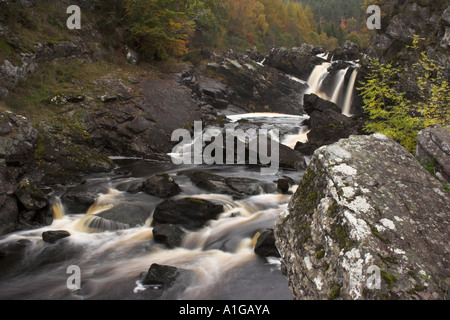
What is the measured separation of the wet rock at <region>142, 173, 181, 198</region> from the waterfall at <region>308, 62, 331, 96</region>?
26.6 m

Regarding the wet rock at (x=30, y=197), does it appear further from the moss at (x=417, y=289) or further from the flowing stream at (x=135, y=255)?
the moss at (x=417, y=289)

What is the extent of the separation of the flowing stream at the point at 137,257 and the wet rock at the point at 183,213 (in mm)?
287

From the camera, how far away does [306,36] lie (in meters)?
84.9

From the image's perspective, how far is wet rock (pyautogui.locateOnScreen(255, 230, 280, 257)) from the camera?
732cm

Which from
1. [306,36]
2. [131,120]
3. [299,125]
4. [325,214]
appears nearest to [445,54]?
[299,125]

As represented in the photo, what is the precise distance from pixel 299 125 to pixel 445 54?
34.4 feet

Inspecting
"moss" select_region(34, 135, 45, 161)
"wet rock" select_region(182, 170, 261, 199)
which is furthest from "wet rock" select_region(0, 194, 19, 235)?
"wet rock" select_region(182, 170, 261, 199)

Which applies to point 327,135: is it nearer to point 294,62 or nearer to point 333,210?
point 333,210

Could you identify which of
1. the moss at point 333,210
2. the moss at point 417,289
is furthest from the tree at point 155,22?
the moss at point 417,289

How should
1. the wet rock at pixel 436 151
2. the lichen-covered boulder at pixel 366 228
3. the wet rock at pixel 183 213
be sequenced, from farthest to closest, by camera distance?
the wet rock at pixel 183 213, the wet rock at pixel 436 151, the lichen-covered boulder at pixel 366 228

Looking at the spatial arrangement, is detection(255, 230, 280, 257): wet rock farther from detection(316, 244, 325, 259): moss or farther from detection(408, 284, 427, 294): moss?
detection(408, 284, 427, 294): moss

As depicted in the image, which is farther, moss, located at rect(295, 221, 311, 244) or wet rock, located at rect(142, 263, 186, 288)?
wet rock, located at rect(142, 263, 186, 288)

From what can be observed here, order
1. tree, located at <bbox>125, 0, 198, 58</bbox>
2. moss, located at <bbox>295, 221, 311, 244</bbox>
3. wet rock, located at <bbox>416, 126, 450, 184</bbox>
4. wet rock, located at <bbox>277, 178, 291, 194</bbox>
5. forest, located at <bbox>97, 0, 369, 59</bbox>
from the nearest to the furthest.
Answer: moss, located at <bbox>295, 221, 311, 244</bbox>, wet rock, located at <bbox>416, 126, 450, 184</bbox>, wet rock, located at <bbox>277, 178, 291, 194</bbox>, tree, located at <bbox>125, 0, 198, 58</bbox>, forest, located at <bbox>97, 0, 369, 59</bbox>

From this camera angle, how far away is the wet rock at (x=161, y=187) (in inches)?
430
